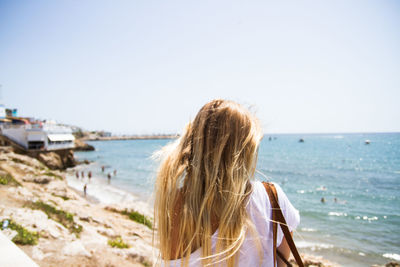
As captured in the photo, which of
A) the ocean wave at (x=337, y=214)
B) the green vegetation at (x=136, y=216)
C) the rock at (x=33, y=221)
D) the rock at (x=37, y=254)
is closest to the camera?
the rock at (x=37, y=254)

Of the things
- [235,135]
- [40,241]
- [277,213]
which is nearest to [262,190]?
[277,213]

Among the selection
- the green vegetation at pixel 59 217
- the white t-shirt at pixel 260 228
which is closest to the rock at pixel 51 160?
the green vegetation at pixel 59 217

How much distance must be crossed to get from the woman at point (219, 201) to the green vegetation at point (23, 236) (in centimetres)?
458

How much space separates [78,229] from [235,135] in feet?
24.1

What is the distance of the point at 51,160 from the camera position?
30062 mm

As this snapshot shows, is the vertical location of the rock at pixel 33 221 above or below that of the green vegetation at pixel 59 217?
above

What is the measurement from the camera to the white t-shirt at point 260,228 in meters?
1.34

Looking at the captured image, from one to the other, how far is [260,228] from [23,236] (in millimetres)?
5327

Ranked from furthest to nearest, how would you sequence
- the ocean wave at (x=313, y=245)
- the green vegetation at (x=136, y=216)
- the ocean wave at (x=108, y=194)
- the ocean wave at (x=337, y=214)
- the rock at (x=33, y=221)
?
the ocean wave at (x=108, y=194)
the ocean wave at (x=337, y=214)
the green vegetation at (x=136, y=216)
the ocean wave at (x=313, y=245)
the rock at (x=33, y=221)

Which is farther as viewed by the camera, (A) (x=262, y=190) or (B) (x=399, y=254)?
(B) (x=399, y=254)

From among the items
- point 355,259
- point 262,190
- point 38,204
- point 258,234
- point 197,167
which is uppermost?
point 197,167

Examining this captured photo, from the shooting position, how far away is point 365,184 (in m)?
25.0

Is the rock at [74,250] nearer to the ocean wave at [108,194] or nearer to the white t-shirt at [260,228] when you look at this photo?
the white t-shirt at [260,228]

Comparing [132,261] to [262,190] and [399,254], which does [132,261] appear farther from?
[399,254]
